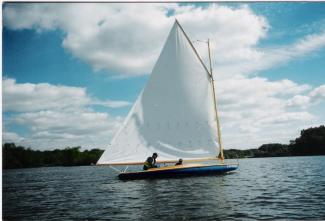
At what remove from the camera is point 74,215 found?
12477mm

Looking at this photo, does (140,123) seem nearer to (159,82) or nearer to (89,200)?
(159,82)

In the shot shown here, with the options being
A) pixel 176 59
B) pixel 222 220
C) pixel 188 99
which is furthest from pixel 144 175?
pixel 222 220

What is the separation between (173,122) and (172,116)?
0.40 metres

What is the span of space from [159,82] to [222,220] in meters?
11.9

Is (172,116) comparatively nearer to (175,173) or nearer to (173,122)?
(173,122)

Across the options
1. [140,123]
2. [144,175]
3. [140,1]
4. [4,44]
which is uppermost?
[140,1]

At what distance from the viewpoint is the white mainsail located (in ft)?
68.7

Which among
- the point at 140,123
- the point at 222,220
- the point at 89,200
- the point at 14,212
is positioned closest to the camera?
the point at 222,220

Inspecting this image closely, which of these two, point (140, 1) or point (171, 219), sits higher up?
point (140, 1)

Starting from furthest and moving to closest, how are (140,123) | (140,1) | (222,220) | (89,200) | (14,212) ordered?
(140,123)
(89,200)
(14,212)
(140,1)
(222,220)

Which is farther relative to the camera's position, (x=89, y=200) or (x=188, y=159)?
(x=188, y=159)

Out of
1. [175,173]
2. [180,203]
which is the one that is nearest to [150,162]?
[175,173]

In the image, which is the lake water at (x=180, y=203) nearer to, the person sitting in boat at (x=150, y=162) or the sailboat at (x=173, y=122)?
the person sitting in boat at (x=150, y=162)

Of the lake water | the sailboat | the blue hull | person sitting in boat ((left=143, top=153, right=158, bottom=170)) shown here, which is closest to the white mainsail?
the sailboat
